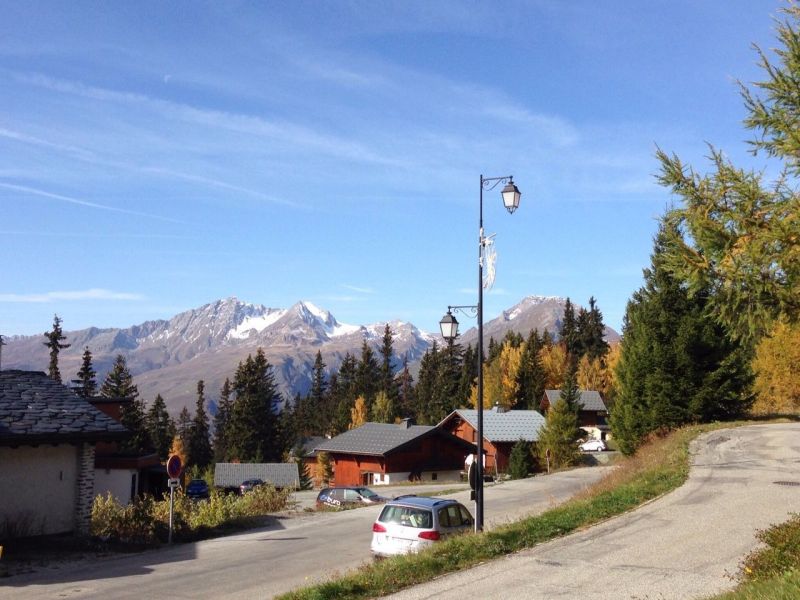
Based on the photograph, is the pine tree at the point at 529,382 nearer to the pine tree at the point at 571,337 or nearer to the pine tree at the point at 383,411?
the pine tree at the point at 383,411

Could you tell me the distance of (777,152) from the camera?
11898 millimetres

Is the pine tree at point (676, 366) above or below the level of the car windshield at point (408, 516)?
above

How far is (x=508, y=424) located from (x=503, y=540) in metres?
55.4

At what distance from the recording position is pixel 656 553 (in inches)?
551

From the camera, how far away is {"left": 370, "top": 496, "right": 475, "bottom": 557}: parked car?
51.3 feet

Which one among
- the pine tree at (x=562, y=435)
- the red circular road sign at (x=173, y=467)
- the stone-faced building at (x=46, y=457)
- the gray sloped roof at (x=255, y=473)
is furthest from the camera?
the gray sloped roof at (x=255, y=473)

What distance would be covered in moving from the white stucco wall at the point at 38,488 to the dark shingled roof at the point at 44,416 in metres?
0.74

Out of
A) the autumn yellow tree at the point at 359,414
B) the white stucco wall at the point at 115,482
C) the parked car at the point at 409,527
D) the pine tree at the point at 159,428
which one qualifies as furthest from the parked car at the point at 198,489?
the parked car at the point at 409,527

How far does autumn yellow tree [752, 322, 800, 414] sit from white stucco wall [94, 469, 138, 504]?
1519 inches

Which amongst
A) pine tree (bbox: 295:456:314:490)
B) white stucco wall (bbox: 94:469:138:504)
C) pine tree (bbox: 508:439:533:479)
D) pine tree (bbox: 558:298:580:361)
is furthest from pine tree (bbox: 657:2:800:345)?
pine tree (bbox: 558:298:580:361)

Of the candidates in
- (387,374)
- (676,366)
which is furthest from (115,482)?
(387,374)

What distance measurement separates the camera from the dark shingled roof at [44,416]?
1795 cm

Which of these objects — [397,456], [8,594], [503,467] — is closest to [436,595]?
[8,594]

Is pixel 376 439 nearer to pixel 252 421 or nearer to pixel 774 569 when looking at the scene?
pixel 252 421
